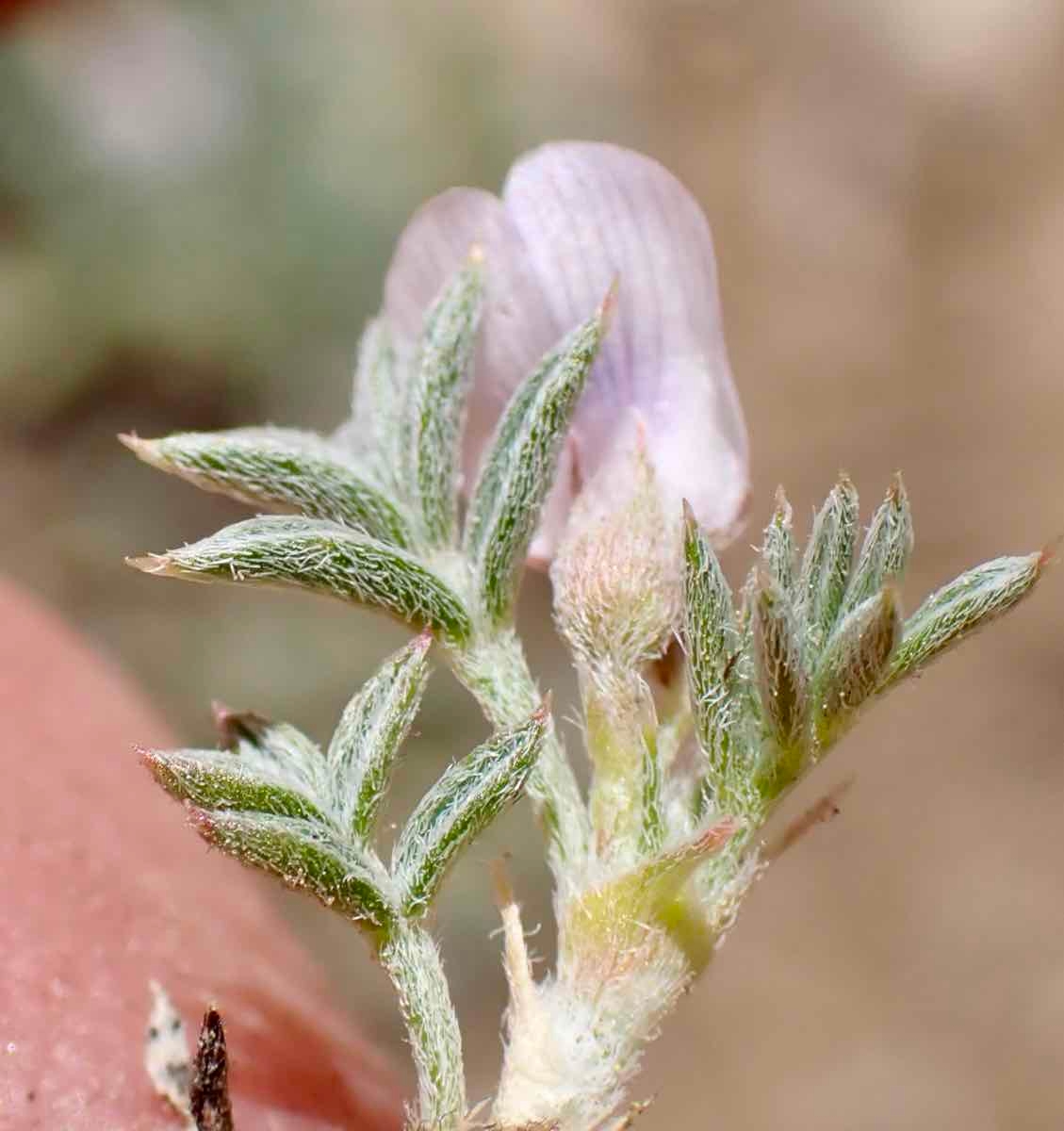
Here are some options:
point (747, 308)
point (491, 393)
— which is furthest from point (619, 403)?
point (747, 308)

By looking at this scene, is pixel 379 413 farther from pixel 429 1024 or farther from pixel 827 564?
pixel 429 1024

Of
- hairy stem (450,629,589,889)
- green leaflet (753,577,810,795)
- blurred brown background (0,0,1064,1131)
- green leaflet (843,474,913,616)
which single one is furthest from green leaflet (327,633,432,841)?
blurred brown background (0,0,1064,1131)

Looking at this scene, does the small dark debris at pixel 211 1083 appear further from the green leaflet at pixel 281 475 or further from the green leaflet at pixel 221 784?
the green leaflet at pixel 281 475

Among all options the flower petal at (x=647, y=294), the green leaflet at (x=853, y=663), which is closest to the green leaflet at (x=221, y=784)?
the green leaflet at (x=853, y=663)

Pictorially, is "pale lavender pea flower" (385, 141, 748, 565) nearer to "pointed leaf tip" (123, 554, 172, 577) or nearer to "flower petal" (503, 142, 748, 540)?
"flower petal" (503, 142, 748, 540)

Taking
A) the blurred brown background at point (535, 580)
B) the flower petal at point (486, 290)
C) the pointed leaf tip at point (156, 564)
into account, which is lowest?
the blurred brown background at point (535, 580)
